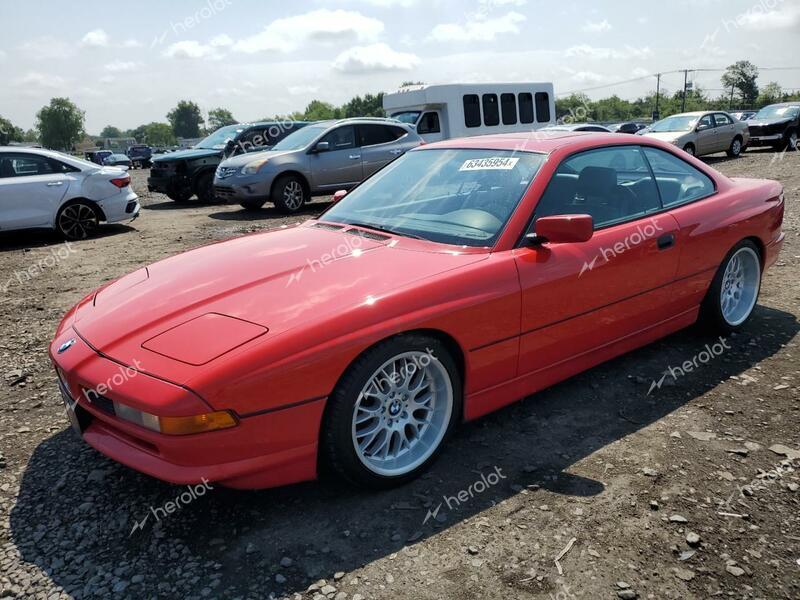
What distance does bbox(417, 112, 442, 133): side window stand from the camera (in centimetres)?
1672

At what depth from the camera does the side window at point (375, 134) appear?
39.7 feet

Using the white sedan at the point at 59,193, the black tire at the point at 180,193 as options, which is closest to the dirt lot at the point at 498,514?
the white sedan at the point at 59,193

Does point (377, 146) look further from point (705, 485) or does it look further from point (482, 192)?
point (705, 485)

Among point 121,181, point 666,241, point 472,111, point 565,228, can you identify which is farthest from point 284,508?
point 472,111

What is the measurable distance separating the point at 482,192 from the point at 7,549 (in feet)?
8.65

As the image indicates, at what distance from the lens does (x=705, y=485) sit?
8.79 feet

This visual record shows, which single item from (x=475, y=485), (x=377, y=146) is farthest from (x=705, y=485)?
(x=377, y=146)

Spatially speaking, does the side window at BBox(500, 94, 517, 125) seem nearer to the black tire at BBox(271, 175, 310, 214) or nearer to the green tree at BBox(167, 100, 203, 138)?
the black tire at BBox(271, 175, 310, 214)

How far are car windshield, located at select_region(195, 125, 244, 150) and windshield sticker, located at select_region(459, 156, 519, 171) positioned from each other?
11603 mm

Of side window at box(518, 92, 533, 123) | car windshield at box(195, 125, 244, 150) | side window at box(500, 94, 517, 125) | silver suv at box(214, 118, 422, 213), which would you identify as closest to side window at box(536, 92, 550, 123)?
side window at box(518, 92, 533, 123)

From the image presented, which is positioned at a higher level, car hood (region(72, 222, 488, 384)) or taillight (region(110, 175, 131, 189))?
taillight (region(110, 175, 131, 189))

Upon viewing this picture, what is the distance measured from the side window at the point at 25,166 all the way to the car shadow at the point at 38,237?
0.83 metres

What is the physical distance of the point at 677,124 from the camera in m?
17.5

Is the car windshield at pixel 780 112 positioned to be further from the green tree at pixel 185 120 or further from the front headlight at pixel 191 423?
the green tree at pixel 185 120
